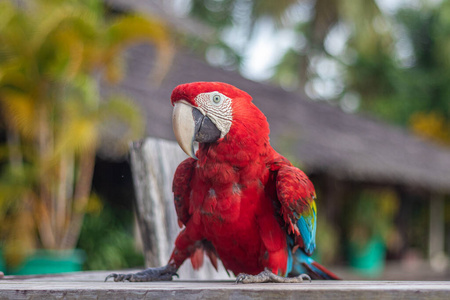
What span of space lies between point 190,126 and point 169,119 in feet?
17.2

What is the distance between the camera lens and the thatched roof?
7420 millimetres

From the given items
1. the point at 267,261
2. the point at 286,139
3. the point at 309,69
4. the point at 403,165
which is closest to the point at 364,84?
the point at 309,69

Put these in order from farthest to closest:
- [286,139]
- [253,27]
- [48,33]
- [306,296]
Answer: [253,27] < [286,139] < [48,33] < [306,296]

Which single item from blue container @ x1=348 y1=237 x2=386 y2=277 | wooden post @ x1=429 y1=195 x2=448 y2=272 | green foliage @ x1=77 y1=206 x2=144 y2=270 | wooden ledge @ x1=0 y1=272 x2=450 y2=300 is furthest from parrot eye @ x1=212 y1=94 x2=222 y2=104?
wooden post @ x1=429 y1=195 x2=448 y2=272

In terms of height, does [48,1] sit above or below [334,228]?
above

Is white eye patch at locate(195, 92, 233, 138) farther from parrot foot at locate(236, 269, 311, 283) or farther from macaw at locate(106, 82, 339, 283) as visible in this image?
parrot foot at locate(236, 269, 311, 283)

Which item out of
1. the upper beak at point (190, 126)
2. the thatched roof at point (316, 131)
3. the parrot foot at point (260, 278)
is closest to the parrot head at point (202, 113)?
the upper beak at point (190, 126)

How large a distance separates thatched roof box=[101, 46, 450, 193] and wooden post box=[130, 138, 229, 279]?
3.81 m

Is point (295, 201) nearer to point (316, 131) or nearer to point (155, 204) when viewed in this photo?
point (155, 204)

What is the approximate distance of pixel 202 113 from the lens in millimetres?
1646

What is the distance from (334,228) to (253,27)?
5.78 metres

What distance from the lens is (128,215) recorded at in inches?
260

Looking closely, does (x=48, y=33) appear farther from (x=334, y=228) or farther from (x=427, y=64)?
(x=427, y=64)

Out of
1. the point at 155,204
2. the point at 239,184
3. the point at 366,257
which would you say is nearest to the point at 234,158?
the point at 239,184
